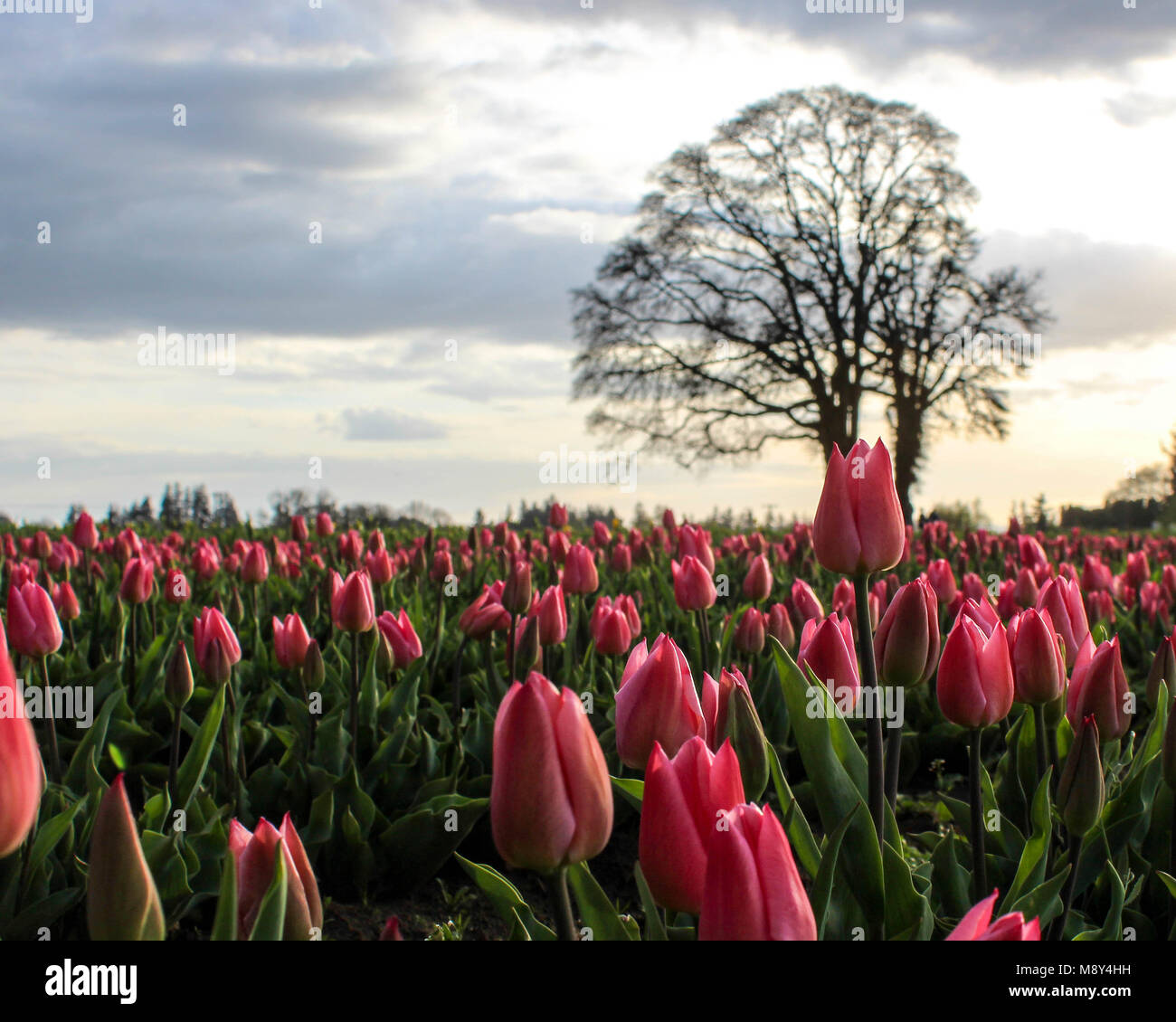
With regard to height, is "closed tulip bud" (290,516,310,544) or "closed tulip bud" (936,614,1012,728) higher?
"closed tulip bud" (290,516,310,544)

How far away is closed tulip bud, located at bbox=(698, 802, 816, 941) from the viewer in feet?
3.42

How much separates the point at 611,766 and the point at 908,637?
6.36 ft

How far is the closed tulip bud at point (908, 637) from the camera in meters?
1.84

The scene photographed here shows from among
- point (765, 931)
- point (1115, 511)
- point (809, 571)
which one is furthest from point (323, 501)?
point (1115, 511)

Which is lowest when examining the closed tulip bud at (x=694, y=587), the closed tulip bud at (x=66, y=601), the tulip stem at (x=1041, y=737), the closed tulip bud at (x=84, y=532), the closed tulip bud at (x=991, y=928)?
the tulip stem at (x=1041, y=737)

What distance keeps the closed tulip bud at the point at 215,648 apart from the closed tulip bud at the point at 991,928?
2436 mm

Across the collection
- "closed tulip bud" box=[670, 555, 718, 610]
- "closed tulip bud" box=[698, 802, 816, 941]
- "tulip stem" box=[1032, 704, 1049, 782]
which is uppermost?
"closed tulip bud" box=[670, 555, 718, 610]

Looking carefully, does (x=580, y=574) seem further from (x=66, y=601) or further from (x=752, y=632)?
(x=66, y=601)

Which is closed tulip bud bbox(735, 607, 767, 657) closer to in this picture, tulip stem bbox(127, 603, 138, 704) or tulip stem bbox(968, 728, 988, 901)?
tulip stem bbox(968, 728, 988, 901)

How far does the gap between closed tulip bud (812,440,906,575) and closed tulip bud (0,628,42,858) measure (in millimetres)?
1292

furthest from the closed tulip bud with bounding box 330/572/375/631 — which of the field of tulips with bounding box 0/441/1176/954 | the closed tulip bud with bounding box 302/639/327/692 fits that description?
the closed tulip bud with bounding box 302/639/327/692

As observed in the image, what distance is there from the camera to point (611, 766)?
11.8 ft

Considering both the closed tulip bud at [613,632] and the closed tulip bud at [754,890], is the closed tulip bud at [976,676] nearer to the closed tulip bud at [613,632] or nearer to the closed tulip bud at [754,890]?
the closed tulip bud at [754,890]

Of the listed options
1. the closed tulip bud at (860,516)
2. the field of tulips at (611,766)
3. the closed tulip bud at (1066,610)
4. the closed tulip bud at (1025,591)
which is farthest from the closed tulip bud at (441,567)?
the closed tulip bud at (860,516)
